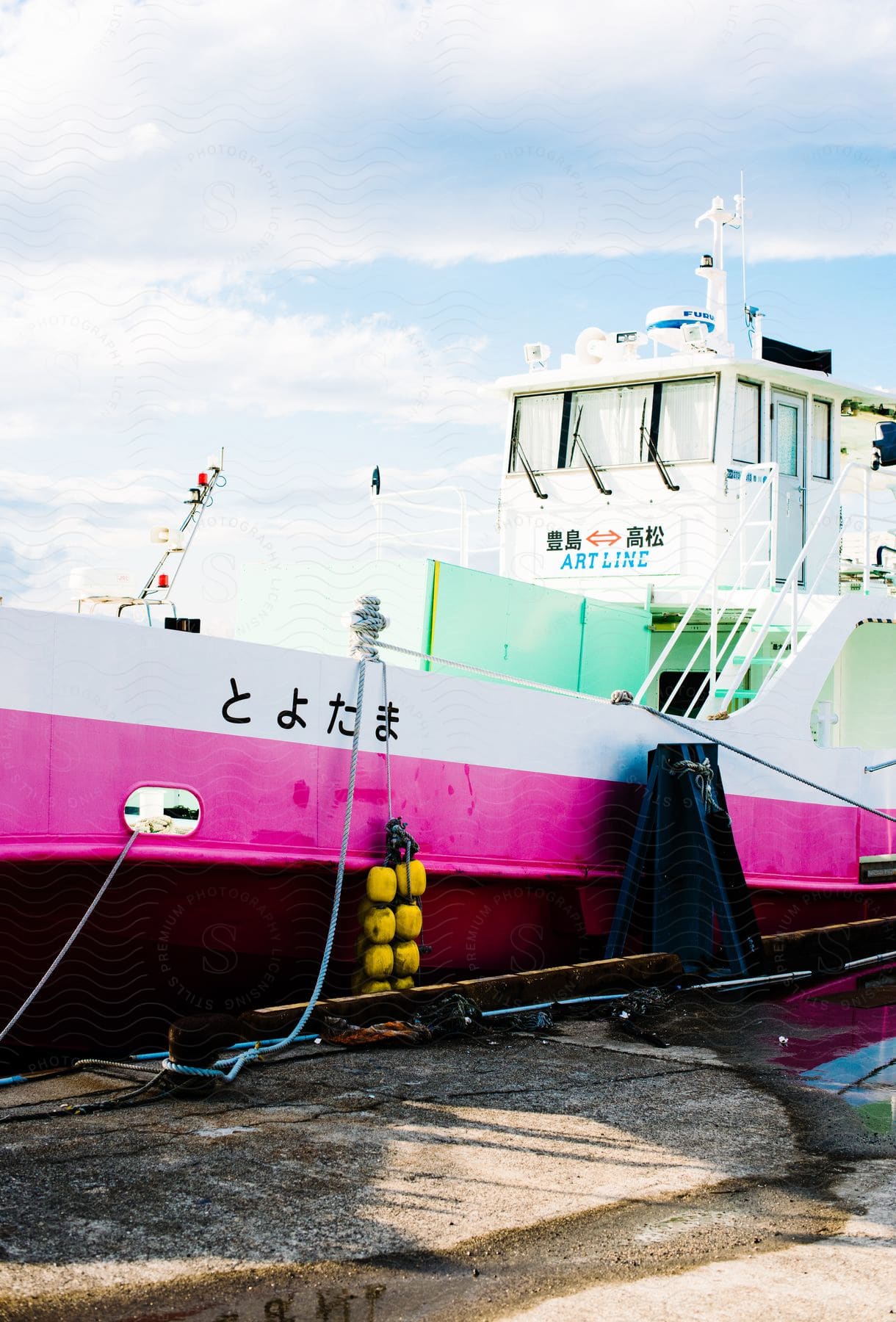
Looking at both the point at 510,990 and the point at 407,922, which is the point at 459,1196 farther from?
the point at 510,990

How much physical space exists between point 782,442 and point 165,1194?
7.96 meters

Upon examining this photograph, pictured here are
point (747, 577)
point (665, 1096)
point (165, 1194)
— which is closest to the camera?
point (165, 1194)

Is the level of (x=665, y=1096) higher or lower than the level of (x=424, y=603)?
lower

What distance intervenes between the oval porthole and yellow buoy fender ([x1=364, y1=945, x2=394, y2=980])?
1.01 meters

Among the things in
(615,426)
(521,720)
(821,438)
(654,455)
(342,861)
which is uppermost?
(821,438)

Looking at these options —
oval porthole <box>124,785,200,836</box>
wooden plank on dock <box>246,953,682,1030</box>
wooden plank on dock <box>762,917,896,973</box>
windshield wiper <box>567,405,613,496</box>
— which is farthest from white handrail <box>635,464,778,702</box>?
oval porthole <box>124,785,200,836</box>

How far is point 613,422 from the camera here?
→ 9883 millimetres

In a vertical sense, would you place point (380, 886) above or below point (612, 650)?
below

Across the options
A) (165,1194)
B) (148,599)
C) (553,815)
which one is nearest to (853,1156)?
(165,1194)

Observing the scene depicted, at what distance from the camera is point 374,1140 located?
164 inches

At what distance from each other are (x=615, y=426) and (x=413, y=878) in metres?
4.97

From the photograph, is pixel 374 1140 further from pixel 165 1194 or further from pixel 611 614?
pixel 611 614

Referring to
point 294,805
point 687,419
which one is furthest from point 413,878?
point 687,419

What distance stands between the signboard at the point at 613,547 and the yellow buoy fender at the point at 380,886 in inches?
170
